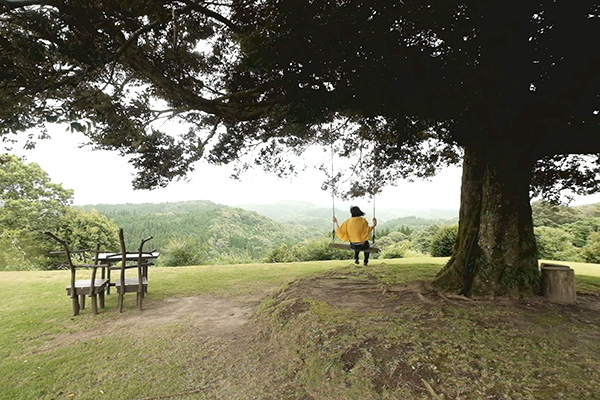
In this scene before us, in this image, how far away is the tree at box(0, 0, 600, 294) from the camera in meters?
3.96

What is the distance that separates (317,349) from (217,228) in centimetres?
4070

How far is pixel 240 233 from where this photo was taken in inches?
1748

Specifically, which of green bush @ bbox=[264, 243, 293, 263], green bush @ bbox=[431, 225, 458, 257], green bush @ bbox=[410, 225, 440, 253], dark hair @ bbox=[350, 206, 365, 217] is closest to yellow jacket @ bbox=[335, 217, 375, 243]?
dark hair @ bbox=[350, 206, 365, 217]

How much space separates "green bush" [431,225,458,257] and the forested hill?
18.8m

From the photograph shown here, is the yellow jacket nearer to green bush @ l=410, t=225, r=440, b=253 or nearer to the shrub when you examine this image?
green bush @ l=410, t=225, r=440, b=253

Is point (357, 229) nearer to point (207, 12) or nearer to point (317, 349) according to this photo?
point (317, 349)

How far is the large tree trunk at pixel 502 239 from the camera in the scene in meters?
5.43

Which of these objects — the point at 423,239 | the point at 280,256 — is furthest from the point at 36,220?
the point at 423,239

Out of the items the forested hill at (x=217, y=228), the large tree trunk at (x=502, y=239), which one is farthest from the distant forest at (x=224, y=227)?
the large tree trunk at (x=502, y=239)

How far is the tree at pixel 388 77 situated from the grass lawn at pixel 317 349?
4.25ft

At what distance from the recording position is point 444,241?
16531 millimetres

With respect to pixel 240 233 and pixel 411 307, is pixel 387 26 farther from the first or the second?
pixel 240 233

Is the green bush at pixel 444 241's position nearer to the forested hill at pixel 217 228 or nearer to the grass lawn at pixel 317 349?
the grass lawn at pixel 317 349

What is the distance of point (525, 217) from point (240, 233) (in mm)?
40883
